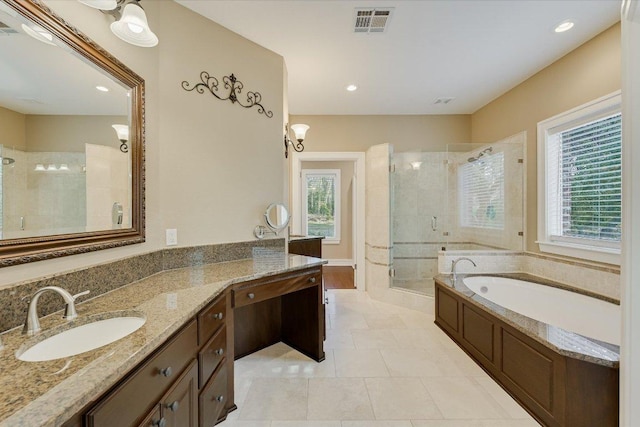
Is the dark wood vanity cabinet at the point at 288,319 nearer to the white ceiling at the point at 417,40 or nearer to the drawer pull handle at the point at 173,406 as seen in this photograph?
the drawer pull handle at the point at 173,406

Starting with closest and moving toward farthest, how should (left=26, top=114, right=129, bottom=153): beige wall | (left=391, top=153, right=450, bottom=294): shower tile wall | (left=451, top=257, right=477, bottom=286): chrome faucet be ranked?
(left=26, top=114, right=129, bottom=153): beige wall, (left=451, top=257, right=477, bottom=286): chrome faucet, (left=391, top=153, right=450, bottom=294): shower tile wall

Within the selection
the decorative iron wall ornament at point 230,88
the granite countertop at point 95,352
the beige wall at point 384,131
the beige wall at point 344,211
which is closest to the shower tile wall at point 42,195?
the granite countertop at point 95,352

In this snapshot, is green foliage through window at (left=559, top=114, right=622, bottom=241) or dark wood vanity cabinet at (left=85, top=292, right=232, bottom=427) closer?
dark wood vanity cabinet at (left=85, top=292, right=232, bottom=427)

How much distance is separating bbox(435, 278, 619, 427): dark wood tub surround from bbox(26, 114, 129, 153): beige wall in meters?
2.80

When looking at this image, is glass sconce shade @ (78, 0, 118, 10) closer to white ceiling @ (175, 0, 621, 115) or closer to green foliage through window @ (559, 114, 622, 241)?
white ceiling @ (175, 0, 621, 115)

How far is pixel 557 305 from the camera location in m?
2.44

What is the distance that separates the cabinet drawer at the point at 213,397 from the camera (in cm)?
132

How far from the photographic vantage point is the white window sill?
A: 2135 mm

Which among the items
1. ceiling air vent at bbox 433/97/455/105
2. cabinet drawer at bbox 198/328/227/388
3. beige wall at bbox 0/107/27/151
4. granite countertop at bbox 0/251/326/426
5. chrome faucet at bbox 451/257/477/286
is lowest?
cabinet drawer at bbox 198/328/227/388

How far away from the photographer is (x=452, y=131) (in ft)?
13.5

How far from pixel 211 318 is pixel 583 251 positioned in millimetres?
3138

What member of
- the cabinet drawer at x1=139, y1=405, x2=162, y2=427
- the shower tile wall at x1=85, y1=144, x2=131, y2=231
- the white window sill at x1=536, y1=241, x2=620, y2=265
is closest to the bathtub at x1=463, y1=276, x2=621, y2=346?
the white window sill at x1=536, y1=241, x2=620, y2=265

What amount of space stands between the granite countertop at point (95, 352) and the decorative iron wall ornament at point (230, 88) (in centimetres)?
142

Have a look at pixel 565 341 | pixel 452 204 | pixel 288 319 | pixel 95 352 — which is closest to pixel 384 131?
pixel 452 204
